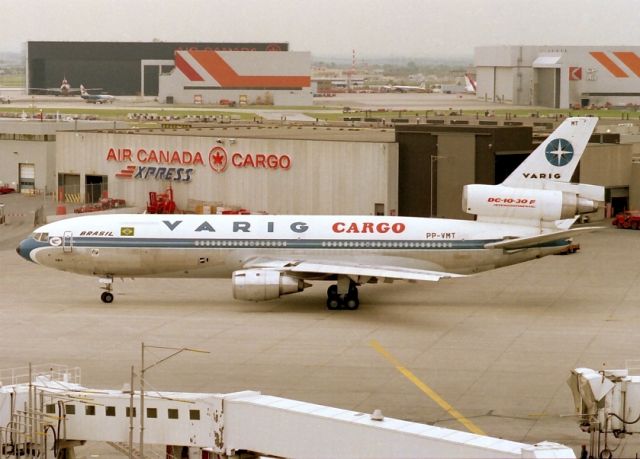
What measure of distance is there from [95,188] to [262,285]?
43228mm

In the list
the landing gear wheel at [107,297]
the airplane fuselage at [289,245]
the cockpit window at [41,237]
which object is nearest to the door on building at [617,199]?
the airplane fuselage at [289,245]

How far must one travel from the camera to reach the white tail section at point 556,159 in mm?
64125

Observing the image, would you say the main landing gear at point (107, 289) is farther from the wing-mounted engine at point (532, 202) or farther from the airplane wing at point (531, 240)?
the airplane wing at point (531, 240)

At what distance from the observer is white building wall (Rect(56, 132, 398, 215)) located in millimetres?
85062

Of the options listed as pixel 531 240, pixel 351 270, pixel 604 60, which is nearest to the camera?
pixel 351 270

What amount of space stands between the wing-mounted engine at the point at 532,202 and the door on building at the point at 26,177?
57465 mm

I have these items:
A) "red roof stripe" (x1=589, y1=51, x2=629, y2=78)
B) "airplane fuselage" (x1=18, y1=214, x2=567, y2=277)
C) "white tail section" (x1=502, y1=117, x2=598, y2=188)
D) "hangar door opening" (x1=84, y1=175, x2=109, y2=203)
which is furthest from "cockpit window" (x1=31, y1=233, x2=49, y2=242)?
"red roof stripe" (x1=589, y1=51, x2=629, y2=78)

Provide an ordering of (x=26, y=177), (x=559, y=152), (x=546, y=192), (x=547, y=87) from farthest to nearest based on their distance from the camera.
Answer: (x=547, y=87) < (x=26, y=177) < (x=559, y=152) < (x=546, y=192)

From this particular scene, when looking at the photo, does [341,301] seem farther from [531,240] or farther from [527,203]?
[527,203]

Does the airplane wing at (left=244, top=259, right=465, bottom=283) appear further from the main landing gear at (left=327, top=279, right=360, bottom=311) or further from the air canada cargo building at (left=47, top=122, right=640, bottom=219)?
the air canada cargo building at (left=47, top=122, right=640, bottom=219)

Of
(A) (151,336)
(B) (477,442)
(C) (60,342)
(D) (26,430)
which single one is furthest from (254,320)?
(B) (477,442)

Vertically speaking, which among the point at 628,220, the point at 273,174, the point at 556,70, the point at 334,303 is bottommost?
the point at 334,303

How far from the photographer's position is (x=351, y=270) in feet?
197

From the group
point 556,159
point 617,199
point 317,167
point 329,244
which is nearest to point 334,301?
point 329,244
